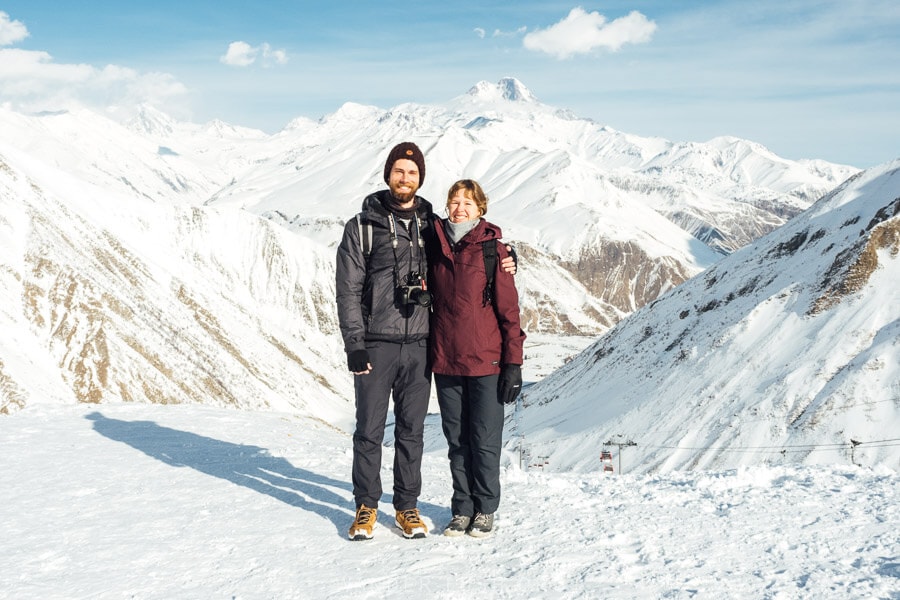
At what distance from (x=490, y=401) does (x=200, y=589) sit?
3.65 m

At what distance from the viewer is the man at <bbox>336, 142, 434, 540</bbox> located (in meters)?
7.78

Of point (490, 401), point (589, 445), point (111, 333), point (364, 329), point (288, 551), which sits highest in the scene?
point (364, 329)

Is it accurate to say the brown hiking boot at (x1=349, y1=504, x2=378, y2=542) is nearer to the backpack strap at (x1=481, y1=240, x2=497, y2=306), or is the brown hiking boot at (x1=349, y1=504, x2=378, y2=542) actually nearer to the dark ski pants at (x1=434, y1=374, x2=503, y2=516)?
the dark ski pants at (x1=434, y1=374, x2=503, y2=516)

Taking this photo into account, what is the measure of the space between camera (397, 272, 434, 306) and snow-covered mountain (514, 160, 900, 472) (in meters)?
47.1

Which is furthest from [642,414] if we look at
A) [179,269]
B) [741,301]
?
[179,269]

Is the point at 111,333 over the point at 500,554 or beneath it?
beneath

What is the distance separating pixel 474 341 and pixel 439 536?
2.42 m

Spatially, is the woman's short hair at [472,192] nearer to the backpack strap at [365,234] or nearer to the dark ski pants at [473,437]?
the backpack strap at [365,234]

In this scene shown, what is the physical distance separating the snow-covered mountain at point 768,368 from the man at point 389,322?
152 feet

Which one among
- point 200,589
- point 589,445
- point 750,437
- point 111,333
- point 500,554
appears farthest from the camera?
point 111,333

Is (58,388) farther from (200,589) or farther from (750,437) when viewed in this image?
(200,589)

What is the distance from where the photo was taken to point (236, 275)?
159 meters

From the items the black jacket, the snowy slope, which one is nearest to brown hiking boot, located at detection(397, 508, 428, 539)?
the black jacket

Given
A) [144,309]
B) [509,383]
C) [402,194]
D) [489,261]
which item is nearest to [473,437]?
[509,383]
